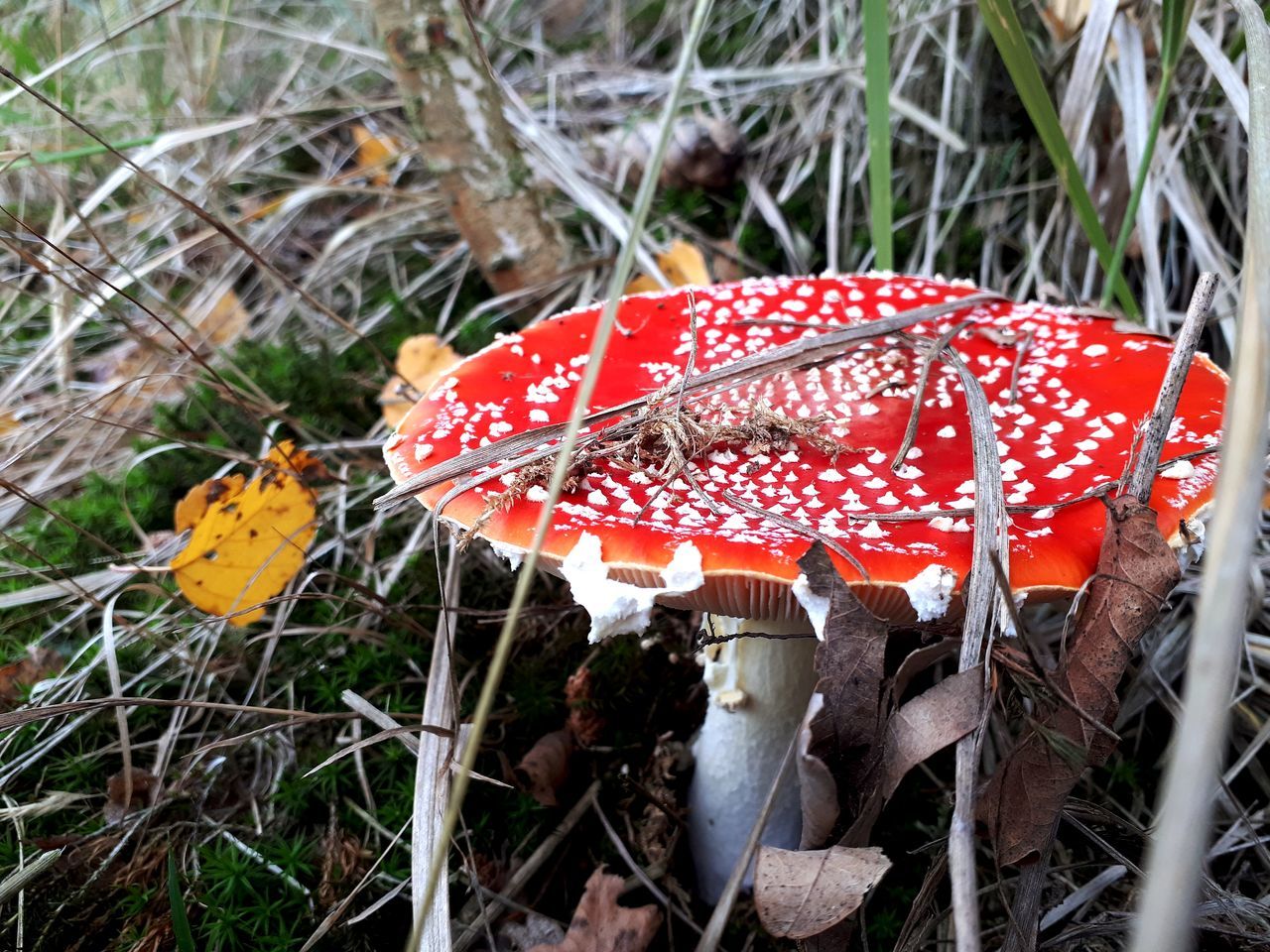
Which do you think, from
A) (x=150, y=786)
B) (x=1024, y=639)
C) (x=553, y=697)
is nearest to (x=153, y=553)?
(x=150, y=786)

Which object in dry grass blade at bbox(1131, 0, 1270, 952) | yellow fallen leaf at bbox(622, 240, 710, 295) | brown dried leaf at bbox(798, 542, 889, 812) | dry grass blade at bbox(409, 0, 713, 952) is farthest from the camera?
yellow fallen leaf at bbox(622, 240, 710, 295)

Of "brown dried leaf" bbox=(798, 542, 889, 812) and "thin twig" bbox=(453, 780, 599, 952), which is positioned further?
"thin twig" bbox=(453, 780, 599, 952)

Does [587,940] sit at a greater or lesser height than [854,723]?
lesser

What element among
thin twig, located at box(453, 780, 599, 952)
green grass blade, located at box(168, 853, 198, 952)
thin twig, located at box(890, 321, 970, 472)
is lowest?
thin twig, located at box(453, 780, 599, 952)

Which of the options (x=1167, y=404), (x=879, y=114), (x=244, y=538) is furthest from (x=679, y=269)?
(x=1167, y=404)

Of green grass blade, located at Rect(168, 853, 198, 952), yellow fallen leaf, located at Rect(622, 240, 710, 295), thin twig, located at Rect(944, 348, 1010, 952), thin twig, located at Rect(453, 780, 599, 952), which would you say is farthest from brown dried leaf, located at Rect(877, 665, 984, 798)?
yellow fallen leaf, located at Rect(622, 240, 710, 295)

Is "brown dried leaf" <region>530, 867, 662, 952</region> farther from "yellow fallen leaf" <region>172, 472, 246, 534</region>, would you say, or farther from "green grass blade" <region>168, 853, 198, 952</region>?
"yellow fallen leaf" <region>172, 472, 246, 534</region>

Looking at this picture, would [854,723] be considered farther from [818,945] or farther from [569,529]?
[569,529]
